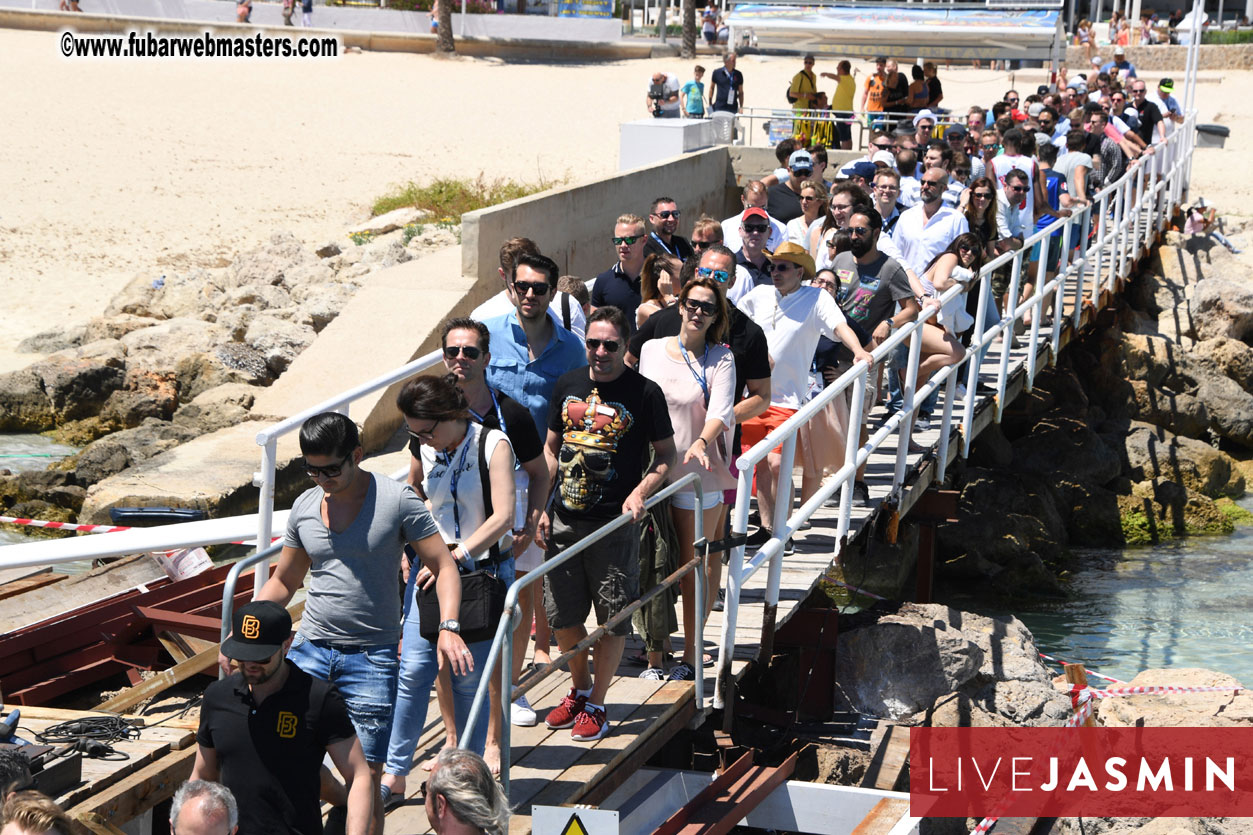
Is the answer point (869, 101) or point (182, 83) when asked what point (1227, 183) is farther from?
point (182, 83)

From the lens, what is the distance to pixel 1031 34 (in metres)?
26.4

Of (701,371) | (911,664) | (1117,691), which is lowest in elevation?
(1117,691)

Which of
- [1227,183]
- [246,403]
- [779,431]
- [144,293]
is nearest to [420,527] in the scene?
[779,431]

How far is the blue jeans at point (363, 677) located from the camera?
200 inches

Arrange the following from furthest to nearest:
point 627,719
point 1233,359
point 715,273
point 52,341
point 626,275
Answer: point 1233,359 < point 52,341 < point 626,275 < point 715,273 < point 627,719

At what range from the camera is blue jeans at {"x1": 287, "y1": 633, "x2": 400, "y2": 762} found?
5.08 metres

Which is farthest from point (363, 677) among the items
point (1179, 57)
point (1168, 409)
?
point (1179, 57)

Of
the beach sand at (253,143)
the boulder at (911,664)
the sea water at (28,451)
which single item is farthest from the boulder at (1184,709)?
the beach sand at (253,143)

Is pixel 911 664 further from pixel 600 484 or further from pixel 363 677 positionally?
pixel 363 677

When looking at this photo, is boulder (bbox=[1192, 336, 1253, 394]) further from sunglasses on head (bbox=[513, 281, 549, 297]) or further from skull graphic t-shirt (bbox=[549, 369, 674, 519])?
skull graphic t-shirt (bbox=[549, 369, 674, 519])

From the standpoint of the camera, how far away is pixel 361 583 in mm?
5023

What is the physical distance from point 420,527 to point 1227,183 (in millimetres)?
31983

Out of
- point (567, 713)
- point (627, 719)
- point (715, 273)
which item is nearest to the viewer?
point (567, 713)

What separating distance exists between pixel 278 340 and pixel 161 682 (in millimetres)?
9734
